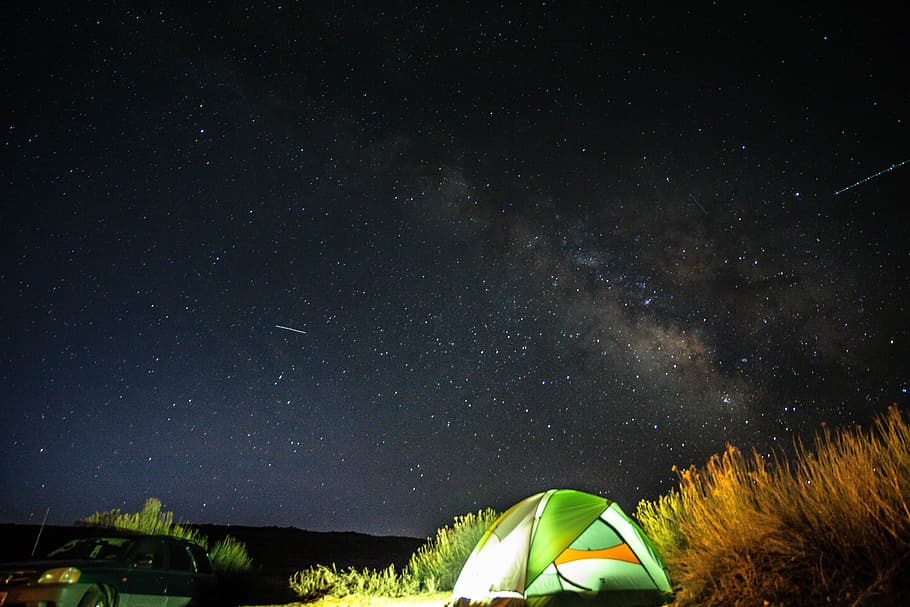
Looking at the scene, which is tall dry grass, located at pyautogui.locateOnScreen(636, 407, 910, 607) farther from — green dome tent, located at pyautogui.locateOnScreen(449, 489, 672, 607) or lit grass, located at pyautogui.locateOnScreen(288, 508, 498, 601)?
lit grass, located at pyautogui.locateOnScreen(288, 508, 498, 601)

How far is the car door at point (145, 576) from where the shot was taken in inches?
325

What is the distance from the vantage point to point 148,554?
903 centimetres

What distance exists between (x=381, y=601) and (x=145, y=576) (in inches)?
218

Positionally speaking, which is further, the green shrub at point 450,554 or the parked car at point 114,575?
the green shrub at point 450,554

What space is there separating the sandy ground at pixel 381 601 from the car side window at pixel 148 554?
413 cm

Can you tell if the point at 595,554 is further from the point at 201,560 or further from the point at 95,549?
the point at 95,549

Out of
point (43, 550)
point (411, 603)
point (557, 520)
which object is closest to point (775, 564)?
point (557, 520)

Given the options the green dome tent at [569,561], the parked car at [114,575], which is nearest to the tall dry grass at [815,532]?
the green dome tent at [569,561]

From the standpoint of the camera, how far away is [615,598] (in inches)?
325

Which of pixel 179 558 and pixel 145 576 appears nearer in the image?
pixel 145 576

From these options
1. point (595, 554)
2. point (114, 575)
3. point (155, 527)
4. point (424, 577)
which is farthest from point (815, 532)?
point (155, 527)

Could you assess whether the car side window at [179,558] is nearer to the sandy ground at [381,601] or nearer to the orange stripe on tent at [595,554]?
the sandy ground at [381,601]

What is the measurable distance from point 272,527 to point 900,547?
151ft

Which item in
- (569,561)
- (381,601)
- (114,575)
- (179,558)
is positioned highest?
(179,558)
